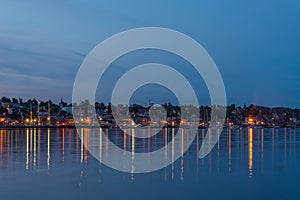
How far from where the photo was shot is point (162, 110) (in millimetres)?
173875

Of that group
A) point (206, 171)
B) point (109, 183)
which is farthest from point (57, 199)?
point (206, 171)

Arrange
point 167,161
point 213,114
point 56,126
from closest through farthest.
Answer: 1. point 167,161
2. point 56,126
3. point 213,114

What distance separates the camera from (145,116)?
173 meters

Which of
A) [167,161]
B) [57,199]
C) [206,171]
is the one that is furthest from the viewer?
[167,161]

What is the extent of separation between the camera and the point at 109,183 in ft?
59.4

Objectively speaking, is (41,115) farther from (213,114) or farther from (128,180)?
(128,180)

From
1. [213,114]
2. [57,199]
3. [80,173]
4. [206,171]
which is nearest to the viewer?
[57,199]

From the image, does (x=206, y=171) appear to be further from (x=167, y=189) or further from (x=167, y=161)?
(x=167, y=189)

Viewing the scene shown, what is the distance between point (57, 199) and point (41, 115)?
143318 millimetres

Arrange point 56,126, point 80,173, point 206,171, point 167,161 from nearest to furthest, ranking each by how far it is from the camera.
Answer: point 80,173 → point 206,171 → point 167,161 → point 56,126

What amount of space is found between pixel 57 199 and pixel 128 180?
4.30 m

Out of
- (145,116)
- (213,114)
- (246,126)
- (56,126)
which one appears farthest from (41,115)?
(246,126)

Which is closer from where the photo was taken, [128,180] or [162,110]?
[128,180]

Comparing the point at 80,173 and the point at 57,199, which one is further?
the point at 80,173
